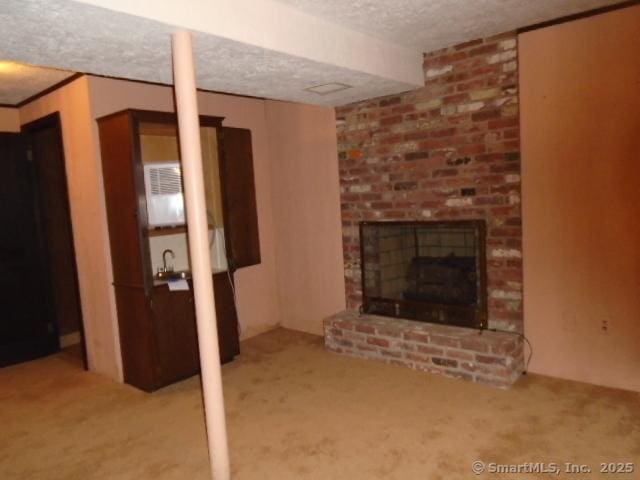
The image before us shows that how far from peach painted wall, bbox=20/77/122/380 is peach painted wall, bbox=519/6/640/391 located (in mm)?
3030

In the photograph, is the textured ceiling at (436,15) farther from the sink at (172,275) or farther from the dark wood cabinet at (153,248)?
the sink at (172,275)

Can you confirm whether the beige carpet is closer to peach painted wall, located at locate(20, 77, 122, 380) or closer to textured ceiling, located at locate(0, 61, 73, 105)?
peach painted wall, located at locate(20, 77, 122, 380)

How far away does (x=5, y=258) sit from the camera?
159 inches

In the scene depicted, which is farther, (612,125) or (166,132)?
(166,132)

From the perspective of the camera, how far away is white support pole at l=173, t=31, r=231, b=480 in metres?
2.02

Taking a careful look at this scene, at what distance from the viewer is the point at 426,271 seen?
3693 millimetres

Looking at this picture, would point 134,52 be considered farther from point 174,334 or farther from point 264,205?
point 264,205

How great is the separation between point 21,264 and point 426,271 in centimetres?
359

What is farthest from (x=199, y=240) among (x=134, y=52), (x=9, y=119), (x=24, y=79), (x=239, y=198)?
(x=9, y=119)

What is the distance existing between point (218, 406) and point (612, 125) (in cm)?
272

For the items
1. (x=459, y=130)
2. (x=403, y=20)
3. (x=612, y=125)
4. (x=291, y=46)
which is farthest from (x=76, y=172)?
(x=612, y=125)

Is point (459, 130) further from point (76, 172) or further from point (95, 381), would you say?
point (95, 381)

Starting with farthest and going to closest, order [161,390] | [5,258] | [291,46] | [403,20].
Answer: [5,258] < [161,390] < [403,20] < [291,46]

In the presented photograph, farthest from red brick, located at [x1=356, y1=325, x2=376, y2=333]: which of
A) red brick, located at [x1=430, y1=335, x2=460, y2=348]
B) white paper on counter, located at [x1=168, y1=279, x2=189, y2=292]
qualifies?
white paper on counter, located at [x1=168, y1=279, x2=189, y2=292]
